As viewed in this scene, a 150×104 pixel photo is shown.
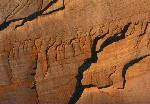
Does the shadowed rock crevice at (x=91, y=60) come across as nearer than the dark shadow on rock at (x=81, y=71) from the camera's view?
Yes

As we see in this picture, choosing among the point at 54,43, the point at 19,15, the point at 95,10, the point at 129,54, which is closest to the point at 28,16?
the point at 19,15

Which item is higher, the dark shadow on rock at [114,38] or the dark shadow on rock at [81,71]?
the dark shadow on rock at [114,38]

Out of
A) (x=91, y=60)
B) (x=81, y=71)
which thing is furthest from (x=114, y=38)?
(x=81, y=71)

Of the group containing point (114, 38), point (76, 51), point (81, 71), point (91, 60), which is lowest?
point (81, 71)

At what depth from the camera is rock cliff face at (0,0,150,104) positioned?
4.99 m

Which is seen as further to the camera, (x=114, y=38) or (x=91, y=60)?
(x=91, y=60)

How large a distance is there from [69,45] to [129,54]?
0.72m

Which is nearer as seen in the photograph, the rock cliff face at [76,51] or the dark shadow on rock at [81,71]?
the rock cliff face at [76,51]

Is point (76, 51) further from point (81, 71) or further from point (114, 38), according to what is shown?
point (114, 38)

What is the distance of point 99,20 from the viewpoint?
501cm

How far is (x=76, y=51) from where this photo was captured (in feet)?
17.0

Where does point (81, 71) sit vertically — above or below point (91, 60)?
below

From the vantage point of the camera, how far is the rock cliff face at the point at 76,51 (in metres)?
4.99

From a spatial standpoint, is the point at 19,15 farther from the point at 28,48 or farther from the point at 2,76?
the point at 2,76
